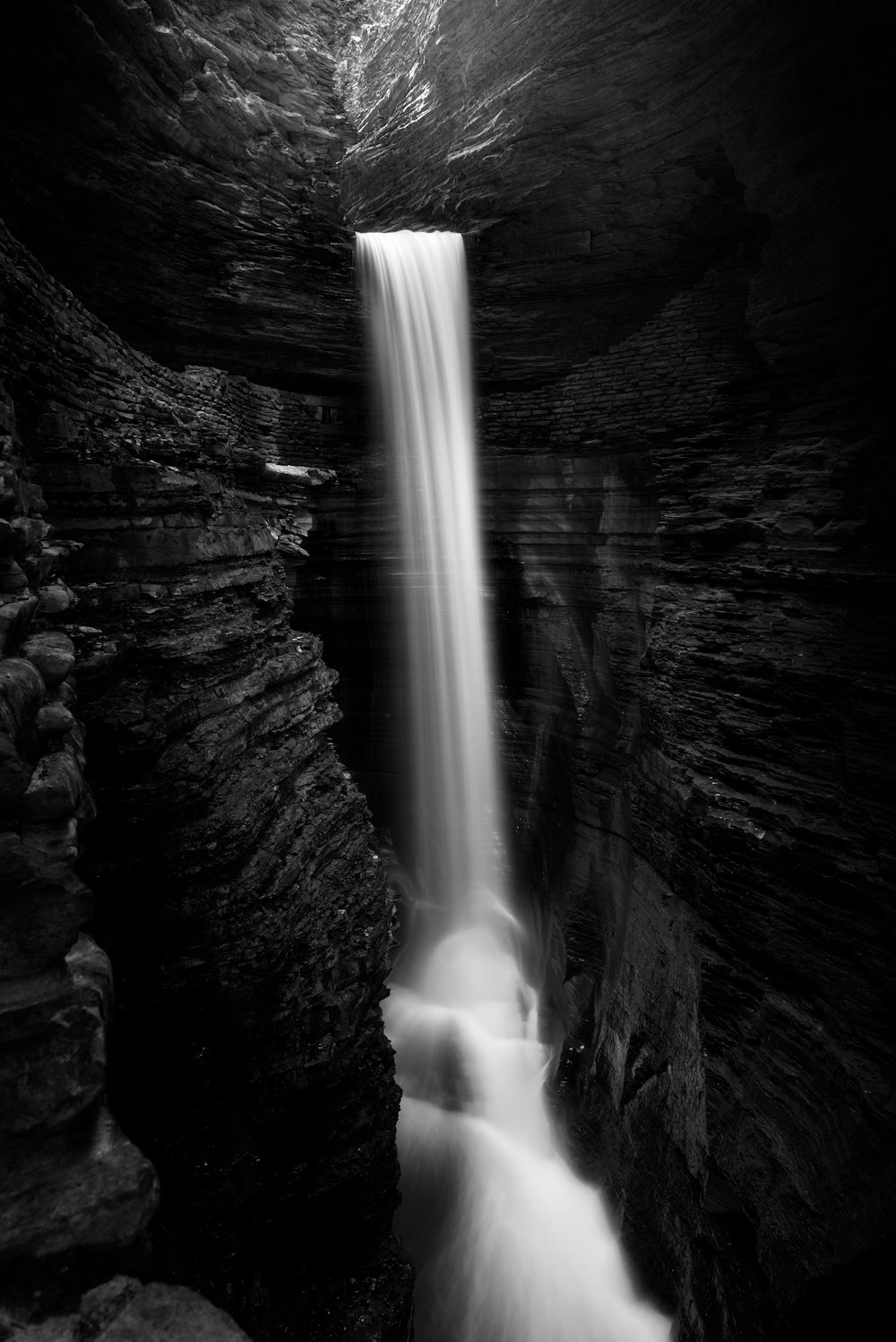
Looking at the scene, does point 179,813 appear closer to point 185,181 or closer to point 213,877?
point 213,877

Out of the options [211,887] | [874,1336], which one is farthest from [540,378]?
[874,1336]

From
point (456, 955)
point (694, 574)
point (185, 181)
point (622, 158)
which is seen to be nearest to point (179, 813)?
point (694, 574)

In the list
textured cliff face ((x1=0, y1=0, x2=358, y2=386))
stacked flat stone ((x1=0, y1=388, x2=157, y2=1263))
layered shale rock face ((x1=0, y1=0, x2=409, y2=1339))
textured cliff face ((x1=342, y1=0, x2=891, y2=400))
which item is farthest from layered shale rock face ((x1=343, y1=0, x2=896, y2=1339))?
stacked flat stone ((x1=0, y1=388, x2=157, y2=1263))

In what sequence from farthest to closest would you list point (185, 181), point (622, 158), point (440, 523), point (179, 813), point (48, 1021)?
point (440, 523)
point (185, 181)
point (622, 158)
point (179, 813)
point (48, 1021)

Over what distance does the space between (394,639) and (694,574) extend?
5.49m

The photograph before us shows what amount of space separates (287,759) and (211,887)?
1.52m

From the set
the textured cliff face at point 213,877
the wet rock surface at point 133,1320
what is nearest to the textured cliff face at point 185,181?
the textured cliff face at point 213,877

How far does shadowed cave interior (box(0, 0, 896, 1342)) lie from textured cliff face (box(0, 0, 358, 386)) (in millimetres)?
61

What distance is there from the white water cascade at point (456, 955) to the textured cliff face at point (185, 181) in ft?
4.38

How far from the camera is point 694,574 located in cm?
792

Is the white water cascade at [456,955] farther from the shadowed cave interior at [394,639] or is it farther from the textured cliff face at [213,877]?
the textured cliff face at [213,877]

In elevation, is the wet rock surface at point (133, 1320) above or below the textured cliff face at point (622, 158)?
below

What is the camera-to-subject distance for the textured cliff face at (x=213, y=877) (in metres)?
4.44

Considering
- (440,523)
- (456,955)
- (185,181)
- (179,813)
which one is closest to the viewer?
(179,813)
